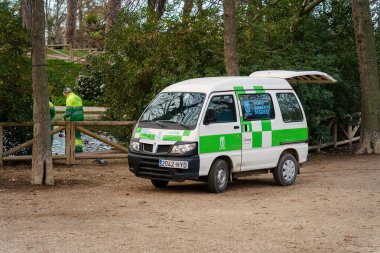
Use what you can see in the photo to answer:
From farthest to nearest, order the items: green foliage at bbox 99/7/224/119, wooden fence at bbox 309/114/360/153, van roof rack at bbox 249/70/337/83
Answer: wooden fence at bbox 309/114/360/153
green foliage at bbox 99/7/224/119
van roof rack at bbox 249/70/337/83

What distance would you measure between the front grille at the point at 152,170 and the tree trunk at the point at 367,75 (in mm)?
10156

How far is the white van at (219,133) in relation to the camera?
12391 mm

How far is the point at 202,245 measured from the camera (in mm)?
8445

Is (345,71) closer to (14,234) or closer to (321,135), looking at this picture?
(321,135)

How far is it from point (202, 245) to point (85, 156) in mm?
9044

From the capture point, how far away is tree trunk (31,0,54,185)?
12.9m

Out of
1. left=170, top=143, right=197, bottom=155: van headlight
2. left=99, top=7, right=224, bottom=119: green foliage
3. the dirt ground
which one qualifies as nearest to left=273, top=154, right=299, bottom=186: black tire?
the dirt ground

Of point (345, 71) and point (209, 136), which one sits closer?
point (209, 136)

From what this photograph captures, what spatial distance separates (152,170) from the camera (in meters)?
12.6

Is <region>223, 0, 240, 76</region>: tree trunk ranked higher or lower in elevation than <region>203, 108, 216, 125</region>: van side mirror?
higher

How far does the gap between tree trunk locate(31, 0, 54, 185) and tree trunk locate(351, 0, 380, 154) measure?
35.1 ft

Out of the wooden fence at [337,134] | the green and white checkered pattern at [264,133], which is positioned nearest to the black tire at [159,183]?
the green and white checkered pattern at [264,133]

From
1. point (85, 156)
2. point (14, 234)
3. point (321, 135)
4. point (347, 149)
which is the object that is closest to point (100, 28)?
point (85, 156)

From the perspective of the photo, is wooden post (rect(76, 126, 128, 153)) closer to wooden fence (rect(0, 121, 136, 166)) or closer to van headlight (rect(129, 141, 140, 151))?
wooden fence (rect(0, 121, 136, 166))
